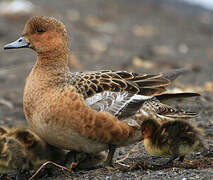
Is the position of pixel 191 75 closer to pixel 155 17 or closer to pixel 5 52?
pixel 5 52

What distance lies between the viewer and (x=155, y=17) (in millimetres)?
13180

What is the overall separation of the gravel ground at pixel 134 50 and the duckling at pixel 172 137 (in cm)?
15

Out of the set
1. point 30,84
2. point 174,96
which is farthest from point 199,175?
point 30,84

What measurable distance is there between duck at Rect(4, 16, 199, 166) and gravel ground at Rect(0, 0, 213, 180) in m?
0.30

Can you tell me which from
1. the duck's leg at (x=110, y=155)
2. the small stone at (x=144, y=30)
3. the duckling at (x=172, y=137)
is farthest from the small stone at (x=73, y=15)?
the duckling at (x=172, y=137)

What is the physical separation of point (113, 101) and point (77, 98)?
1.15 ft

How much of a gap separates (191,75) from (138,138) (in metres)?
4.45

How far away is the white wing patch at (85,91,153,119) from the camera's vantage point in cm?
420

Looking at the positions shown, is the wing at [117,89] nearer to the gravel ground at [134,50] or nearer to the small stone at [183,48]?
the gravel ground at [134,50]

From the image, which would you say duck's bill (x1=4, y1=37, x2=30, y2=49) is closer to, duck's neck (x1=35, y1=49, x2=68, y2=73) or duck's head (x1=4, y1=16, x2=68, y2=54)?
duck's head (x1=4, y1=16, x2=68, y2=54)

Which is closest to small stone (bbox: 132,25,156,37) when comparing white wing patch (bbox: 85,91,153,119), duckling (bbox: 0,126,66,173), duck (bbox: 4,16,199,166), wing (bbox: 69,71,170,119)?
duck (bbox: 4,16,199,166)

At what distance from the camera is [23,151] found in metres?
4.09

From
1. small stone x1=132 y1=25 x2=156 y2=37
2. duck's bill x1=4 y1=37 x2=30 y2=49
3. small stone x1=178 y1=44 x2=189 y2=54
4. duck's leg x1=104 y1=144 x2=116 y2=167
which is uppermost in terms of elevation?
duck's bill x1=4 y1=37 x2=30 y2=49

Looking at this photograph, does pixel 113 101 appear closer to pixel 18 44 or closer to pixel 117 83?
pixel 117 83
